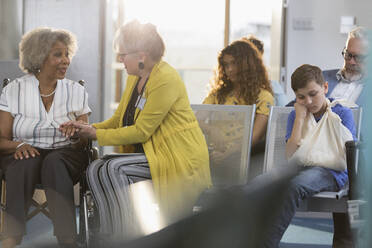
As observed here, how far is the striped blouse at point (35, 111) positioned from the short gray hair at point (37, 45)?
0.20 feet

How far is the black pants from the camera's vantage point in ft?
6.91

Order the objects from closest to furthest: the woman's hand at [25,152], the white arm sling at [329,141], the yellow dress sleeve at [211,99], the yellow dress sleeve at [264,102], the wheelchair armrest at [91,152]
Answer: the white arm sling at [329,141]
the woman's hand at [25,152]
the wheelchair armrest at [91,152]
the yellow dress sleeve at [264,102]
the yellow dress sleeve at [211,99]

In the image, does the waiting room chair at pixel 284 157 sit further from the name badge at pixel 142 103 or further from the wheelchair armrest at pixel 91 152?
the wheelchair armrest at pixel 91 152

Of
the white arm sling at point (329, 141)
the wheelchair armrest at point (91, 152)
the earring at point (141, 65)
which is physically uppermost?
the earring at point (141, 65)

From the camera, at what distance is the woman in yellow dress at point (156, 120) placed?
199 centimetres

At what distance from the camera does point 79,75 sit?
140 inches

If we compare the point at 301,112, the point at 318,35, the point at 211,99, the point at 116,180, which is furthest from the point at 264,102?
the point at 318,35

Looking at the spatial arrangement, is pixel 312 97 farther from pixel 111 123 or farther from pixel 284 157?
pixel 111 123

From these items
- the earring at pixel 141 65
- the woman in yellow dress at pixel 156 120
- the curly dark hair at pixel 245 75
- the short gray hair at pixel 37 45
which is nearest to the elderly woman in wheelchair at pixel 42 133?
the short gray hair at pixel 37 45

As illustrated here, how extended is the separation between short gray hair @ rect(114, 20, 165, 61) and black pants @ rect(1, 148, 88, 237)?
551 millimetres

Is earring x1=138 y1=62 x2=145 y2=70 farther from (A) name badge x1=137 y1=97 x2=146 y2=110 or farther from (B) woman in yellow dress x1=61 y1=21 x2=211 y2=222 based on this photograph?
(A) name badge x1=137 y1=97 x2=146 y2=110

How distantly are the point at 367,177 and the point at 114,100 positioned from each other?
243 inches

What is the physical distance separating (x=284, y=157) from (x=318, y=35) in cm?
292

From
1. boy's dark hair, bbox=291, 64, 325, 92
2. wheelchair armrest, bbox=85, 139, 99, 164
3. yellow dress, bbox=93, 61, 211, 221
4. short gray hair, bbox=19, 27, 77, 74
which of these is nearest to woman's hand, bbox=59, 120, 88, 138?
yellow dress, bbox=93, 61, 211, 221
